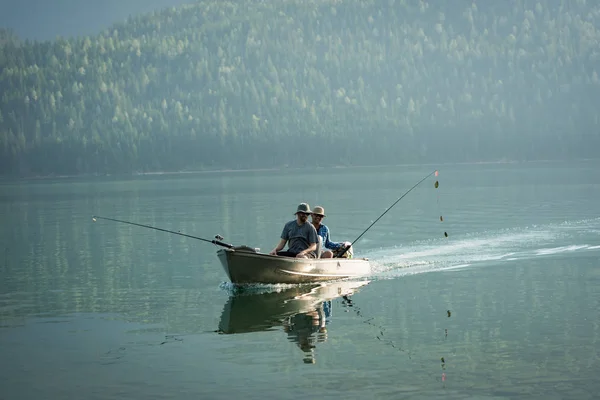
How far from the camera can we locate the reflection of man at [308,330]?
64.9 ft

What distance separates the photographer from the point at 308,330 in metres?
21.8

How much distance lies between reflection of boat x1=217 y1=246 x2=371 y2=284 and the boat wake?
293 centimetres

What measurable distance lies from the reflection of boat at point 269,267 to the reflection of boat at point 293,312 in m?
0.35

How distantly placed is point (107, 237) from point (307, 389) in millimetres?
34381

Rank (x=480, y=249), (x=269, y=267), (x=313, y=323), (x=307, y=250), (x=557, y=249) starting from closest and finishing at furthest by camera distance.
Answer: (x=313, y=323)
(x=269, y=267)
(x=307, y=250)
(x=557, y=249)
(x=480, y=249)

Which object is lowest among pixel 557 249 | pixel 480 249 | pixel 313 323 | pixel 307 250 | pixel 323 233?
pixel 313 323

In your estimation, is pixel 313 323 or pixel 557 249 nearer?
pixel 313 323

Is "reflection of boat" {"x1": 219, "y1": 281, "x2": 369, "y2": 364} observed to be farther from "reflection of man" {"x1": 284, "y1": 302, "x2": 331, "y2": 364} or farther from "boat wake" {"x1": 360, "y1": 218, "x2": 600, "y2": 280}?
"boat wake" {"x1": 360, "y1": 218, "x2": 600, "y2": 280}

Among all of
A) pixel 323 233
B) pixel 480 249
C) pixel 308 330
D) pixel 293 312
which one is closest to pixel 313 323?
pixel 308 330

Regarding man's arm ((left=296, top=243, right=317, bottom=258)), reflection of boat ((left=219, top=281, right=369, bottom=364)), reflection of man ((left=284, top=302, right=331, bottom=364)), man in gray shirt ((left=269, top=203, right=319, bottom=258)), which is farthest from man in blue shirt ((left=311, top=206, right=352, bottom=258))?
reflection of man ((left=284, top=302, right=331, bottom=364))

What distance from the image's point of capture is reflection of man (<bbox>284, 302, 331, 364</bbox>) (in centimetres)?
1977

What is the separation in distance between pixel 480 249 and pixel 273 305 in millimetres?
14843

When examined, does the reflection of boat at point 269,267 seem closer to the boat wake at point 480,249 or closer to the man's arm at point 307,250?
the man's arm at point 307,250

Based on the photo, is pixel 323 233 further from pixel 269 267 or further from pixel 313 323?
pixel 313 323
